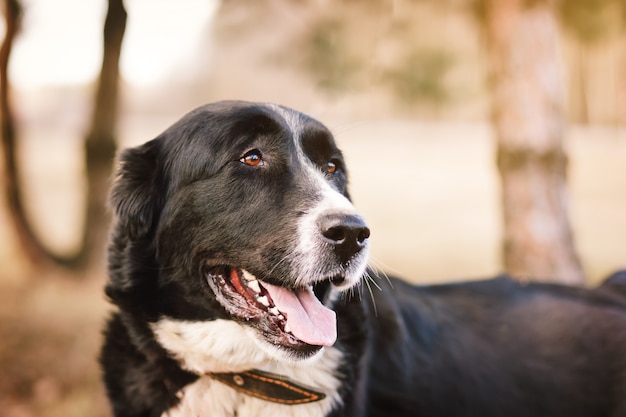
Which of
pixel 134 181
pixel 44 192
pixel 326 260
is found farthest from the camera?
pixel 44 192

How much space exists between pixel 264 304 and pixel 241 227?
11.7 inches

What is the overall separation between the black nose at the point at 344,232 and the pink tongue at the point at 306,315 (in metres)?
0.22

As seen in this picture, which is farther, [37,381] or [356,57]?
[356,57]

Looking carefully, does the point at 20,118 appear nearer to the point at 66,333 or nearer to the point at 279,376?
the point at 66,333

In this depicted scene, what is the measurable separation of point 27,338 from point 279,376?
326 cm

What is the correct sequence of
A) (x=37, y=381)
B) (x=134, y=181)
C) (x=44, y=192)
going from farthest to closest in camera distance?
(x=44, y=192), (x=37, y=381), (x=134, y=181)

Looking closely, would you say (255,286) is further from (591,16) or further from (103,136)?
(591,16)

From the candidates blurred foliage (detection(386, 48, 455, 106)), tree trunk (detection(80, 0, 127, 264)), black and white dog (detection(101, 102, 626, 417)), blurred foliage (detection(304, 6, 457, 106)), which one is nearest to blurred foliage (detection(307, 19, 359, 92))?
blurred foliage (detection(304, 6, 457, 106))

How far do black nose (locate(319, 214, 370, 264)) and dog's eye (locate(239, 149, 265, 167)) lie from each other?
1.34ft

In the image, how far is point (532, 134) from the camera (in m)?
5.29

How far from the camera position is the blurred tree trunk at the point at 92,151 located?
16.5 ft

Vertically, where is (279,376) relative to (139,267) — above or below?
below

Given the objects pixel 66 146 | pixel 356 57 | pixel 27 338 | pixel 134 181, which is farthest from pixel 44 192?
pixel 134 181

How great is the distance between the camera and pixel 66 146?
7.83 metres
